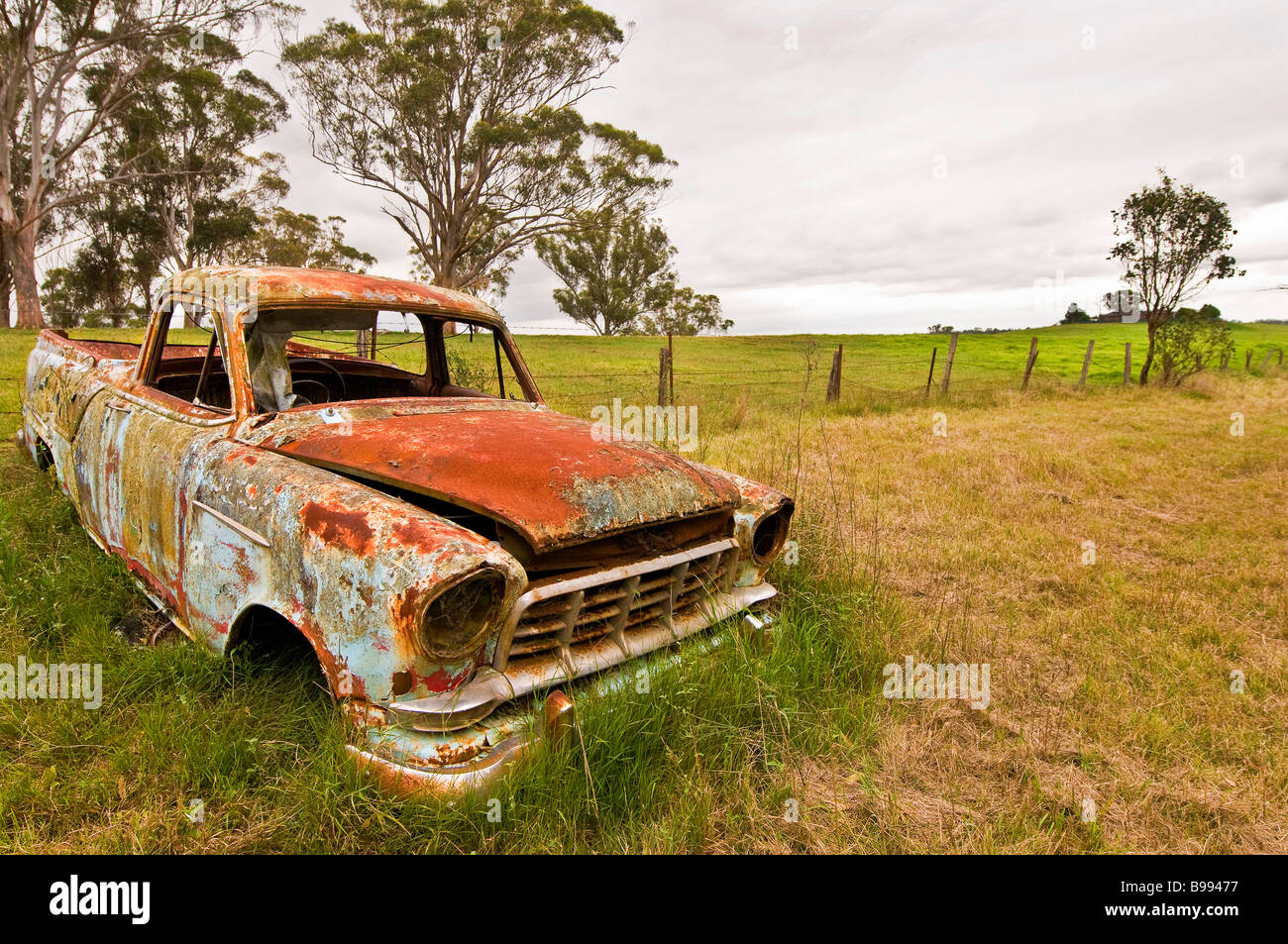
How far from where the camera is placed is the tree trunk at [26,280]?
19.2 metres

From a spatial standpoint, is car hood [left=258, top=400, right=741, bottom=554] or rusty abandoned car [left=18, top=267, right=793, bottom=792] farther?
car hood [left=258, top=400, right=741, bottom=554]

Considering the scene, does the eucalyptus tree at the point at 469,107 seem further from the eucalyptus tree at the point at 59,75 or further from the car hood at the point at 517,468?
the car hood at the point at 517,468

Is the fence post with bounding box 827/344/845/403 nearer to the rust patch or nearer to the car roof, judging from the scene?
the car roof

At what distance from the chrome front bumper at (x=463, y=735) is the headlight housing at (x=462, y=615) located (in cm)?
13

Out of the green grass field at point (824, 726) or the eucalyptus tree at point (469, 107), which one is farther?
the eucalyptus tree at point (469, 107)

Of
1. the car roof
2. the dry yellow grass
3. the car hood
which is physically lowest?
the dry yellow grass

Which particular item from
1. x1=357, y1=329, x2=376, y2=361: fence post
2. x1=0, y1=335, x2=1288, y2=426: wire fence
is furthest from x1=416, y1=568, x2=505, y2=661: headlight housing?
x1=0, y1=335, x2=1288, y2=426: wire fence

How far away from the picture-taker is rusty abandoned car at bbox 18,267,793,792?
1.81 m

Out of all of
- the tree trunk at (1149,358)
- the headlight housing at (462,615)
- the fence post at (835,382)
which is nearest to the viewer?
the headlight housing at (462,615)

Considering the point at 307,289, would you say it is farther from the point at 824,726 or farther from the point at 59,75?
the point at 59,75

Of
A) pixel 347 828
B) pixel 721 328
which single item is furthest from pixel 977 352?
pixel 347 828

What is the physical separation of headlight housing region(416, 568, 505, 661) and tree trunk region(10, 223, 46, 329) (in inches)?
963

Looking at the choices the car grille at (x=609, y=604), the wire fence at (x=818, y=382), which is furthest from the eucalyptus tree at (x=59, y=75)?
the car grille at (x=609, y=604)
